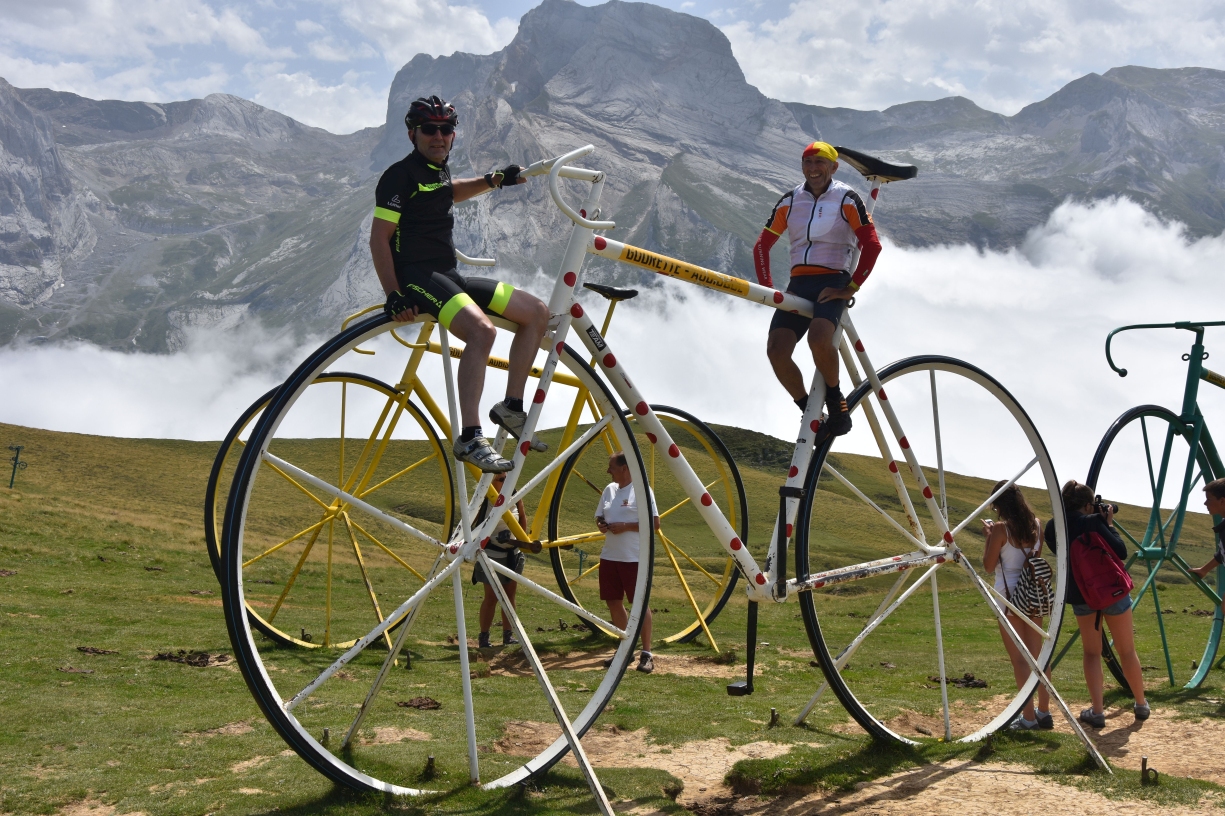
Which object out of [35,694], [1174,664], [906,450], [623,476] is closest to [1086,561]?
[906,450]

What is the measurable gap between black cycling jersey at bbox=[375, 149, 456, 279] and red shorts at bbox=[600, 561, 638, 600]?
22.9 feet

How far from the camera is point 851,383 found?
24.7 feet

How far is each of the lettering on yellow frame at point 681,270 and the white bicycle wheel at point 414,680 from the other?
0.82 m

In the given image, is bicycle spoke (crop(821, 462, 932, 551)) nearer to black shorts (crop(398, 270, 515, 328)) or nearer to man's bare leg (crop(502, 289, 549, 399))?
man's bare leg (crop(502, 289, 549, 399))

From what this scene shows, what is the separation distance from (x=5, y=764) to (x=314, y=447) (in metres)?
110

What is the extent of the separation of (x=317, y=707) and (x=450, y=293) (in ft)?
15.4

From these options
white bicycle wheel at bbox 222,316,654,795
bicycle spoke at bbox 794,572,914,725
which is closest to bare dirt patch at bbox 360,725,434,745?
white bicycle wheel at bbox 222,316,654,795

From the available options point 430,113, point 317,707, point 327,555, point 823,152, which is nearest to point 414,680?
point 317,707

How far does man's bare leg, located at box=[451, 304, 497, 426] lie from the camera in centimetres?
526

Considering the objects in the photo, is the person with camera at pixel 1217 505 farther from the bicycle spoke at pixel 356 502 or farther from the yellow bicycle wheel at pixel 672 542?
the bicycle spoke at pixel 356 502

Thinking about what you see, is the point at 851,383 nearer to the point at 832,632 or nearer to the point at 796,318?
the point at 796,318

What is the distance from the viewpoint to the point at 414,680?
1024cm

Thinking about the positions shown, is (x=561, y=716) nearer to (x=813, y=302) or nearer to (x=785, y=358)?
(x=785, y=358)

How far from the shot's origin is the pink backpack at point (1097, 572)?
8.78 m
